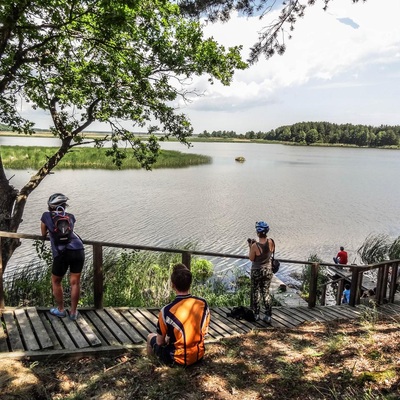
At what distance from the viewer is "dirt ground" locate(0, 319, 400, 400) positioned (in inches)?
127

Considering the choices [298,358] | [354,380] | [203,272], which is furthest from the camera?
[203,272]

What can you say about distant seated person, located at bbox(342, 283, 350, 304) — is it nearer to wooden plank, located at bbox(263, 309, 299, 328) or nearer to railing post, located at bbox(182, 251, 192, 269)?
wooden plank, located at bbox(263, 309, 299, 328)

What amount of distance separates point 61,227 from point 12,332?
135 cm

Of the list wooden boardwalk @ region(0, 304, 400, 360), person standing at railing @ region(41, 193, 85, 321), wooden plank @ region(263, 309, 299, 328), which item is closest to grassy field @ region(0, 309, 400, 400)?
wooden boardwalk @ region(0, 304, 400, 360)

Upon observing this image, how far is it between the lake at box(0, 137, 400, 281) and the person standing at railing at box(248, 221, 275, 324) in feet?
31.0

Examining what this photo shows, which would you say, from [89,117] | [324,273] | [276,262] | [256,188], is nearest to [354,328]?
[276,262]

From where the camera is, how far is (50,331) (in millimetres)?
4352

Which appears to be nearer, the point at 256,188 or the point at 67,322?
the point at 67,322

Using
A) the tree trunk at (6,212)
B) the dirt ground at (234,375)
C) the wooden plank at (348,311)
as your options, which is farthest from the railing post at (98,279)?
the wooden plank at (348,311)

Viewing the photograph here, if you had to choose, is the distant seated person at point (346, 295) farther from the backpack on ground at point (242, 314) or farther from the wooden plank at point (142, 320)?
the wooden plank at point (142, 320)

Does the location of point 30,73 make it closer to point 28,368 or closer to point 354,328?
point 28,368

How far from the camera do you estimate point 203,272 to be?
45.8 ft

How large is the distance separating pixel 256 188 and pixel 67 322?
107ft

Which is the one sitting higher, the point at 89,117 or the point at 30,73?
the point at 30,73
